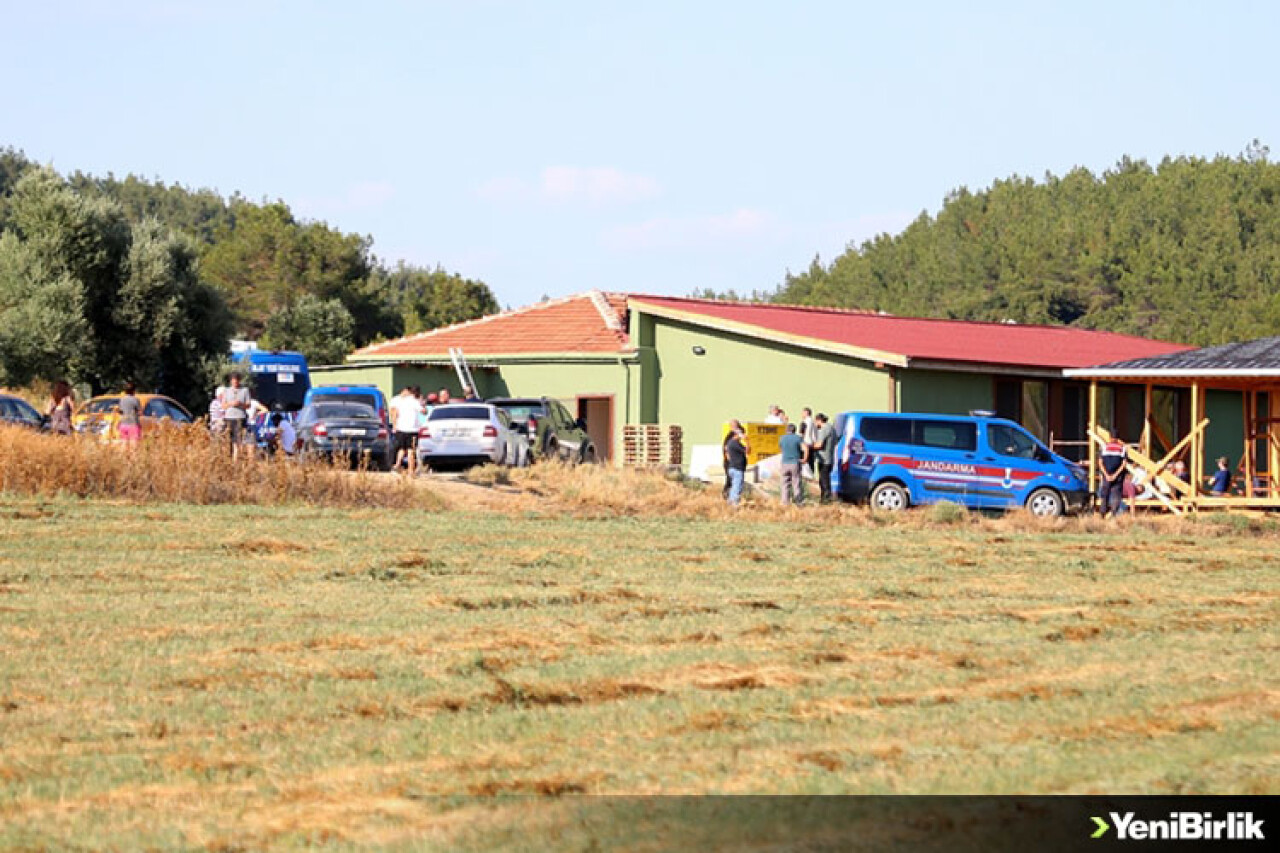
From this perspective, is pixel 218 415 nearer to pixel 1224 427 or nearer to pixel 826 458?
pixel 826 458

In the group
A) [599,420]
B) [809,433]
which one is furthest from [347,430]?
[599,420]

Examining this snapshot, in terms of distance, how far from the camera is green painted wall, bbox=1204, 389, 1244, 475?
42.9 m

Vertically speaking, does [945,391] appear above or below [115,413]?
above

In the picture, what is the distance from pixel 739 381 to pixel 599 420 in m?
4.27

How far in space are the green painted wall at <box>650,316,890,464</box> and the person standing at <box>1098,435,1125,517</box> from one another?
7.34m

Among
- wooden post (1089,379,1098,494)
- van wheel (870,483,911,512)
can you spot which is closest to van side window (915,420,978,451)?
van wheel (870,483,911,512)

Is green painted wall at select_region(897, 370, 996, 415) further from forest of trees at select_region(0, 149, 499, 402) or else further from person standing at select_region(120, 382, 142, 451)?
forest of trees at select_region(0, 149, 499, 402)

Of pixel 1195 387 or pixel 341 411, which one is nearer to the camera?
pixel 1195 387

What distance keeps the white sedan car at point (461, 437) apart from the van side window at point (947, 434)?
24.3ft

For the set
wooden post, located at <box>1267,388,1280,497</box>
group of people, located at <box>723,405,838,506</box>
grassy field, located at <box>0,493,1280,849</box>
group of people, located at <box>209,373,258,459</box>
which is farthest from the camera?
wooden post, located at <box>1267,388,1280,497</box>

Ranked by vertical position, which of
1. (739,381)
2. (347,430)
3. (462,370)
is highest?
(462,370)

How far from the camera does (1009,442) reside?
29.4m

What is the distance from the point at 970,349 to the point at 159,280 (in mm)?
19668

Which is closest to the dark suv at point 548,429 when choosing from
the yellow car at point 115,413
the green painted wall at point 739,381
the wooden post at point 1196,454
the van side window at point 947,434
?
the green painted wall at point 739,381
